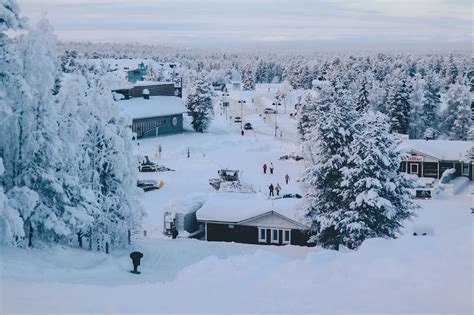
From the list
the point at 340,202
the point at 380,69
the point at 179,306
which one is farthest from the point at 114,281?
the point at 380,69

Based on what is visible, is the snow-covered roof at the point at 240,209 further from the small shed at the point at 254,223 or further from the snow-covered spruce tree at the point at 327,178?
the snow-covered spruce tree at the point at 327,178

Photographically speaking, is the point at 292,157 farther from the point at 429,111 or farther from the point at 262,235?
the point at 262,235

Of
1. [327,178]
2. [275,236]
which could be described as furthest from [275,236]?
[327,178]

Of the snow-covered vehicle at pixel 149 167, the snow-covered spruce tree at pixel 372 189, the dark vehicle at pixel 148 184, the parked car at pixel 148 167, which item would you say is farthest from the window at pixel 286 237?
the parked car at pixel 148 167

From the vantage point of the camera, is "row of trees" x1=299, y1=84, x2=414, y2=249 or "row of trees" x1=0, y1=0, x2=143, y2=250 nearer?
"row of trees" x1=0, y1=0, x2=143, y2=250

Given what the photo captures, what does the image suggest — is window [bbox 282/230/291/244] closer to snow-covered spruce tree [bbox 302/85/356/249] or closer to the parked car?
snow-covered spruce tree [bbox 302/85/356/249]

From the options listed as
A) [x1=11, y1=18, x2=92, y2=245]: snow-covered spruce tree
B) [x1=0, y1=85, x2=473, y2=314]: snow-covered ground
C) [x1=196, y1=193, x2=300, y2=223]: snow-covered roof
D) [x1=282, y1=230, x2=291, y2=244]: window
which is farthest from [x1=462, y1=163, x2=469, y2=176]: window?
[x1=11, y1=18, x2=92, y2=245]: snow-covered spruce tree

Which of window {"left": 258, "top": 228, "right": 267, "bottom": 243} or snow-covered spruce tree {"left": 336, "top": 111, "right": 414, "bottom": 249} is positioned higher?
snow-covered spruce tree {"left": 336, "top": 111, "right": 414, "bottom": 249}
